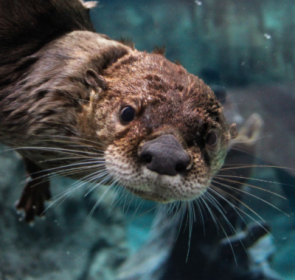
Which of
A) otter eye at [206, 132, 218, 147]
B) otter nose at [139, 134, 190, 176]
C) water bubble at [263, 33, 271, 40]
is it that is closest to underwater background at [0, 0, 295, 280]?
water bubble at [263, 33, 271, 40]

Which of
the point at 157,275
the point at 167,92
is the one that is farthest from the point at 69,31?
the point at 157,275

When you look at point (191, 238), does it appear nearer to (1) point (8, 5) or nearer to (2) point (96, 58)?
(2) point (96, 58)

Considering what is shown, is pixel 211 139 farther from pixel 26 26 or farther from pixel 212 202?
pixel 26 26

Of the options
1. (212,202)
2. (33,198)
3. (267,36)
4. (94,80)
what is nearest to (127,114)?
(94,80)

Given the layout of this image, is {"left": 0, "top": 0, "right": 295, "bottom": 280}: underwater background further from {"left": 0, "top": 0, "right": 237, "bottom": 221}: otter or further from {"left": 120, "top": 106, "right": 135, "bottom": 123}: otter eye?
{"left": 120, "top": 106, "right": 135, "bottom": 123}: otter eye

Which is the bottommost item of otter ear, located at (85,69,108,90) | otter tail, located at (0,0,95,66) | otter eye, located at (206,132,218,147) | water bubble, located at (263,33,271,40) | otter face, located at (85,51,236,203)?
water bubble, located at (263,33,271,40)

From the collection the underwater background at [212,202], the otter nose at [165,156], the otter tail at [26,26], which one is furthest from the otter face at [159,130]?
the otter tail at [26,26]

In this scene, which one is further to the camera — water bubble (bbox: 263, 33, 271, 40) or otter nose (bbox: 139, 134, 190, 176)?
water bubble (bbox: 263, 33, 271, 40)
